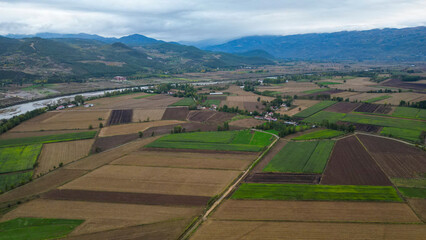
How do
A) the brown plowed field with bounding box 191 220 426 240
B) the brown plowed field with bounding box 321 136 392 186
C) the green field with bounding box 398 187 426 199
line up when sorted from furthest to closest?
the brown plowed field with bounding box 321 136 392 186, the green field with bounding box 398 187 426 199, the brown plowed field with bounding box 191 220 426 240

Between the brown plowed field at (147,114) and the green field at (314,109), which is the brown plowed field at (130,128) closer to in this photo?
the brown plowed field at (147,114)

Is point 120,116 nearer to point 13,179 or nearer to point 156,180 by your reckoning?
point 13,179

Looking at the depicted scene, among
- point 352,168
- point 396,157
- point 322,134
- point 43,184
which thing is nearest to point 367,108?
point 322,134

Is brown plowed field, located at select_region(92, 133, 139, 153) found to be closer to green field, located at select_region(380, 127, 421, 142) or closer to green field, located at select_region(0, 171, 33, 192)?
green field, located at select_region(0, 171, 33, 192)

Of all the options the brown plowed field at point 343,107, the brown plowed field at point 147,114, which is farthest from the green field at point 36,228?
the brown plowed field at point 343,107

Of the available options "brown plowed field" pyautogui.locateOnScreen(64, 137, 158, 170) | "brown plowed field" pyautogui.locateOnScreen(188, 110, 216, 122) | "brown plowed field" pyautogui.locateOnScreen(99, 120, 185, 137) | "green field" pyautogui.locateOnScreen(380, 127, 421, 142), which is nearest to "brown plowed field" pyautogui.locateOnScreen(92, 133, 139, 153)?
"brown plowed field" pyautogui.locateOnScreen(64, 137, 158, 170)

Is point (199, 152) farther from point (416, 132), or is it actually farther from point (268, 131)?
point (416, 132)

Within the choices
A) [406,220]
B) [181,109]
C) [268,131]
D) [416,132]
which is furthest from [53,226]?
[416,132]
